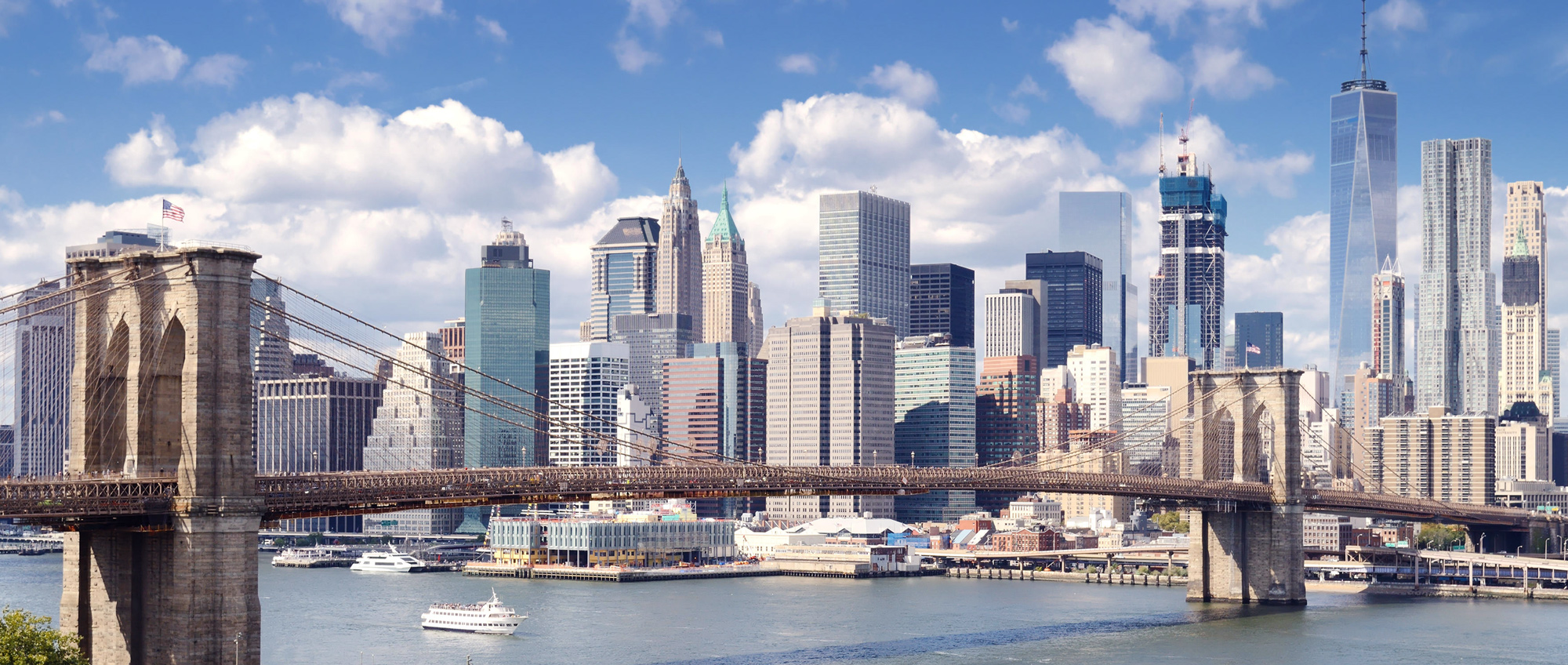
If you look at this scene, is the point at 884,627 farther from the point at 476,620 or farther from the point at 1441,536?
the point at 1441,536

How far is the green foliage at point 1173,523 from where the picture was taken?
15831 centimetres

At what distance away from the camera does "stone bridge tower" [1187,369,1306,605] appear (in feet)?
269

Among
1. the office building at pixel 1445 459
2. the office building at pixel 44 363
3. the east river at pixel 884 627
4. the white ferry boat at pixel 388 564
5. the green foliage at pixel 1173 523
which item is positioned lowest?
the white ferry boat at pixel 388 564

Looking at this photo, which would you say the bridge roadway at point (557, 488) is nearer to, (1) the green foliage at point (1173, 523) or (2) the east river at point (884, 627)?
(2) the east river at point (884, 627)

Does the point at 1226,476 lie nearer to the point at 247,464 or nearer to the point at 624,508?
the point at 247,464

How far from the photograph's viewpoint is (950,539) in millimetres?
145875

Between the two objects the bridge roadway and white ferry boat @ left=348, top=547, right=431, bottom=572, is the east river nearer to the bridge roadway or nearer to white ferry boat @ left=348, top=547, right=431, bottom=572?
the bridge roadway

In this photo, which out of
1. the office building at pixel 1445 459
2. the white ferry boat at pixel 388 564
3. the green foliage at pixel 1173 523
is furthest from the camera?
the office building at pixel 1445 459

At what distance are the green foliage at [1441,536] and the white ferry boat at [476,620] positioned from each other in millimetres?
79389

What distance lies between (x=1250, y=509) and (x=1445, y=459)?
109m

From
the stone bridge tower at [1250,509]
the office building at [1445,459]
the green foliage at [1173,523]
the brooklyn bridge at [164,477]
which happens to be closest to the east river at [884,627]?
the stone bridge tower at [1250,509]

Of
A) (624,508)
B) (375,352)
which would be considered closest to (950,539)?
(624,508)

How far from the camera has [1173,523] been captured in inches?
6314

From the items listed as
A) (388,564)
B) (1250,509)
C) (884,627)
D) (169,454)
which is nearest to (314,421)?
(388,564)
